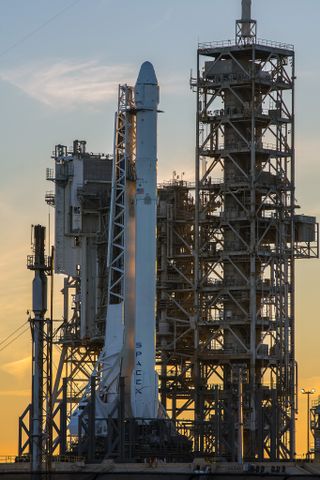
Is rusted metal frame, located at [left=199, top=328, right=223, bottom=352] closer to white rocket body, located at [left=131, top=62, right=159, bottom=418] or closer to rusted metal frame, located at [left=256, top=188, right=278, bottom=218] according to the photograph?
rusted metal frame, located at [left=256, top=188, right=278, bottom=218]

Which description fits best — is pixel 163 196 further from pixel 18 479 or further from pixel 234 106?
pixel 18 479

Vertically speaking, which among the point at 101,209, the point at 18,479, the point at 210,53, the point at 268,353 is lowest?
the point at 18,479

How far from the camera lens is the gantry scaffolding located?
513 feet

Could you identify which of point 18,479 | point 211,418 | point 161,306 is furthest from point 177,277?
point 18,479

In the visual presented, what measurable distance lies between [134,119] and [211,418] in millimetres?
22030

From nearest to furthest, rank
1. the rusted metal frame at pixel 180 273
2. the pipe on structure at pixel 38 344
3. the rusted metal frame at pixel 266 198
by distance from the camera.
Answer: the pipe on structure at pixel 38 344, the rusted metal frame at pixel 266 198, the rusted metal frame at pixel 180 273

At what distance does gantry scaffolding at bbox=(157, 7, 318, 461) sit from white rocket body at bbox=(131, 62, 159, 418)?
33.2ft

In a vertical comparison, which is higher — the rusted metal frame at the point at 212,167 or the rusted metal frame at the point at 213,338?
the rusted metal frame at the point at 212,167

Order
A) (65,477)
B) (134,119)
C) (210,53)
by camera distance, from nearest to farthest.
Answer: (65,477) → (134,119) → (210,53)

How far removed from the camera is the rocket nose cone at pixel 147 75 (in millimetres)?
149875

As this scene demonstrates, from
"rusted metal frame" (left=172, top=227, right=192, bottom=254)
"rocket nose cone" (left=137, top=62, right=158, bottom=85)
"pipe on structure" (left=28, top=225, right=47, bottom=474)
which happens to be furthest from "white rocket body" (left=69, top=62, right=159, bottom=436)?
"rusted metal frame" (left=172, top=227, right=192, bottom=254)

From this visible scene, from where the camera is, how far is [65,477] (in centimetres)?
13662

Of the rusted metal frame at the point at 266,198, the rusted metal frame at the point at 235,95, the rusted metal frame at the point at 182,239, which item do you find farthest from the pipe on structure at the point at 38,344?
the rusted metal frame at the point at 235,95

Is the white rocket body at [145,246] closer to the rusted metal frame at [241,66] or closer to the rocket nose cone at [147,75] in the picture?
the rocket nose cone at [147,75]
